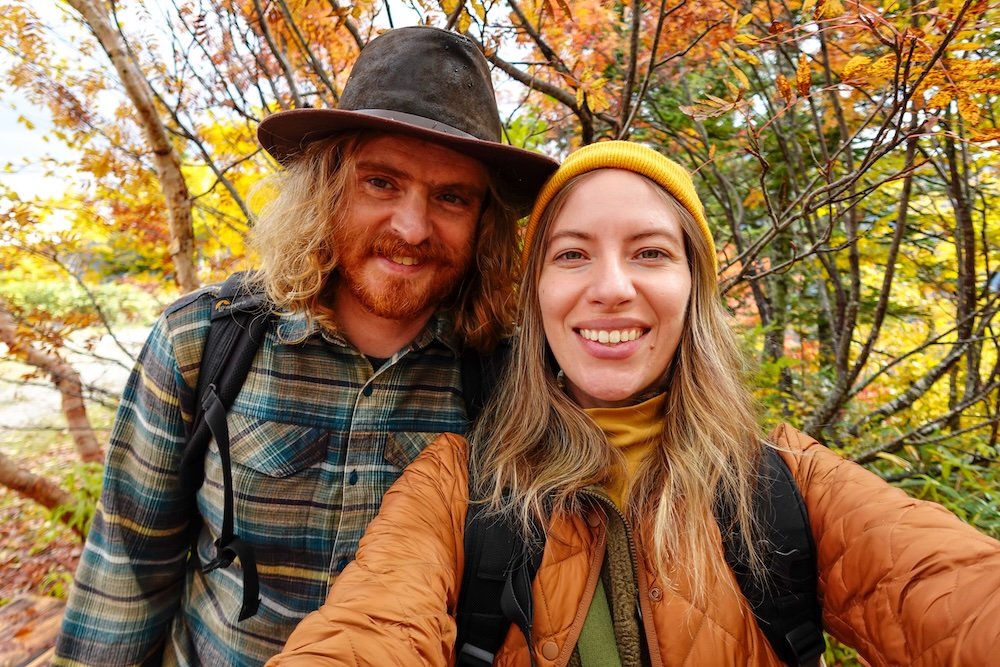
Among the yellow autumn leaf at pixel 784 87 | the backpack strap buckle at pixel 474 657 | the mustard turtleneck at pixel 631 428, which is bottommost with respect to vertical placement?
the backpack strap buckle at pixel 474 657

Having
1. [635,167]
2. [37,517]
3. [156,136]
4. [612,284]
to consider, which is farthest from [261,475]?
[37,517]

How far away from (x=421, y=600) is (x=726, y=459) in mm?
944

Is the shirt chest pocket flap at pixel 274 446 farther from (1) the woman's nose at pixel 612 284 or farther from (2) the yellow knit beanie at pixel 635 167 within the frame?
(2) the yellow knit beanie at pixel 635 167

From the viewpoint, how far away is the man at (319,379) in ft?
5.38

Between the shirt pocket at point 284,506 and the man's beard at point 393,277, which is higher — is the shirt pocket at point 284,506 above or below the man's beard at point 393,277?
below

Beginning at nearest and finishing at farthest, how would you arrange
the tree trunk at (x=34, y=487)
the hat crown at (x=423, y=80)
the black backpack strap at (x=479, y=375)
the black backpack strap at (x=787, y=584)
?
1. the black backpack strap at (x=787, y=584)
2. the hat crown at (x=423, y=80)
3. the black backpack strap at (x=479, y=375)
4. the tree trunk at (x=34, y=487)

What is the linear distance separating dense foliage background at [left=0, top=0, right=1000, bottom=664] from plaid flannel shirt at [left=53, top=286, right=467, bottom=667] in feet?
4.30

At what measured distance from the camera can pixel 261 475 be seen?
164cm

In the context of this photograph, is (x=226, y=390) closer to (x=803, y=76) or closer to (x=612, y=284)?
(x=612, y=284)

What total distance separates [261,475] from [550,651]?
3.32 ft

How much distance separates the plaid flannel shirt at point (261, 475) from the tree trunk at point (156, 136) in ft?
5.98

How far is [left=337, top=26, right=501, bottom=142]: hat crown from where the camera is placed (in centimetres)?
161

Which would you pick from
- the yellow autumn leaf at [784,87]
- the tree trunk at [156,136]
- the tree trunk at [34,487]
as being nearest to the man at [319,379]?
the yellow autumn leaf at [784,87]

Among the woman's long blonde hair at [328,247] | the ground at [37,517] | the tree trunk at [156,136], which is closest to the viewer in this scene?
the woman's long blonde hair at [328,247]
